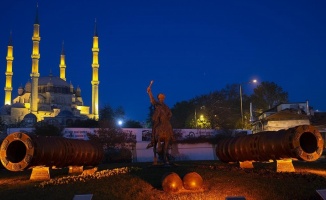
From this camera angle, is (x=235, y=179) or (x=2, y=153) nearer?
(x=235, y=179)

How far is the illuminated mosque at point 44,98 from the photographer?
8959 centimetres

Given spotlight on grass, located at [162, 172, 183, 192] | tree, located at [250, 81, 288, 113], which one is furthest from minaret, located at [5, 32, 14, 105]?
spotlight on grass, located at [162, 172, 183, 192]

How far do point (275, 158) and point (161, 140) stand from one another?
16.5 feet

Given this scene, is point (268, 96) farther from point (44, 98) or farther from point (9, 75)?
point (9, 75)

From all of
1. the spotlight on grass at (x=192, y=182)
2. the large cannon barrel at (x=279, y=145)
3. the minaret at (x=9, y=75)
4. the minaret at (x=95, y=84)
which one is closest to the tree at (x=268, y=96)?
the minaret at (x=95, y=84)

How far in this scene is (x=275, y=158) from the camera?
1545cm

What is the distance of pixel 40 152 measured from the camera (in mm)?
14672

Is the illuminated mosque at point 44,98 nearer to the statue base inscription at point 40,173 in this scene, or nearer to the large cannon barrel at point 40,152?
the large cannon barrel at point 40,152

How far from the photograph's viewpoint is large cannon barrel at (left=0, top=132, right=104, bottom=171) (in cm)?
1441

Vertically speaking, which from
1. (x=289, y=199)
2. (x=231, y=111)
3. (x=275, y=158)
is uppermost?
(x=231, y=111)

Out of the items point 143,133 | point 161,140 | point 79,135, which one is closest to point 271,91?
point 143,133

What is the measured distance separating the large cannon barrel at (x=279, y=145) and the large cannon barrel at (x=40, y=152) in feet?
22.2

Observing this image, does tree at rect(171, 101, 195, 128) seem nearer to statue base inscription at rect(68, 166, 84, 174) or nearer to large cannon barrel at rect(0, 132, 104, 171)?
statue base inscription at rect(68, 166, 84, 174)

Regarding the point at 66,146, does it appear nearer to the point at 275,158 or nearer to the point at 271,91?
the point at 275,158
